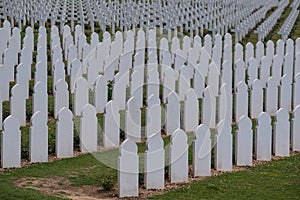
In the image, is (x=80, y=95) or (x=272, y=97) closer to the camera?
(x=80, y=95)

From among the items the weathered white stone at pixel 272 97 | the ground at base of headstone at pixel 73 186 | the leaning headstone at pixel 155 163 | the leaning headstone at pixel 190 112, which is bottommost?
the ground at base of headstone at pixel 73 186

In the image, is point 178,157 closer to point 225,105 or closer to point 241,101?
point 225,105

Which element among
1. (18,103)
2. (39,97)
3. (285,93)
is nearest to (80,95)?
(39,97)

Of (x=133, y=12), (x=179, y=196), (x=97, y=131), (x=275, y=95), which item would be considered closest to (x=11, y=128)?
(x=97, y=131)

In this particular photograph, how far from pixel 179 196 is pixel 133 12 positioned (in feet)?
53.0

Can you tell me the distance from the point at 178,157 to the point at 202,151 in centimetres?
42

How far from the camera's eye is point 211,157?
390 inches

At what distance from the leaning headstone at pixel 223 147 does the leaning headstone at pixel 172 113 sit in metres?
1.68

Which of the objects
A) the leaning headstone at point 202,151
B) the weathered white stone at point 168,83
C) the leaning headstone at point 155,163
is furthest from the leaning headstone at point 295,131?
the weathered white stone at point 168,83

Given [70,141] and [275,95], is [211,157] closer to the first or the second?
[70,141]

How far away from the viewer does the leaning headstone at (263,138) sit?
32.6 feet

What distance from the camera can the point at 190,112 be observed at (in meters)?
11.4

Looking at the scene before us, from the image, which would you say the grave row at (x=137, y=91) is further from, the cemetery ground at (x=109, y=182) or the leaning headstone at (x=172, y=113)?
the cemetery ground at (x=109, y=182)

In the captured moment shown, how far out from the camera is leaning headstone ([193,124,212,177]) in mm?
9117
